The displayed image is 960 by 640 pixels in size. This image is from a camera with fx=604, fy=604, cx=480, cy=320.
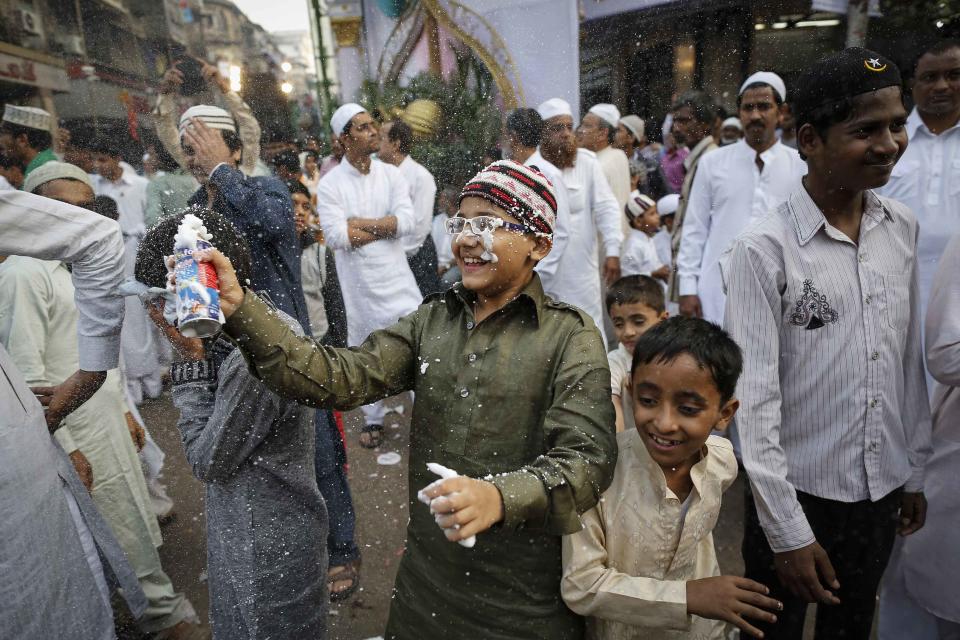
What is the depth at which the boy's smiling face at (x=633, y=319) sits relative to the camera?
263 cm

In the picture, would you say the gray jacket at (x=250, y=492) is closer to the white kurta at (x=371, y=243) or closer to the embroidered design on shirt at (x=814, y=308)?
the embroidered design on shirt at (x=814, y=308)

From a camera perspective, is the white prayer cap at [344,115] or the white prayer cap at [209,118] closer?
the white prayer cap at [209,118]

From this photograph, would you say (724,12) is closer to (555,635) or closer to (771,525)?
(771,525)

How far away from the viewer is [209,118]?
2604 mm

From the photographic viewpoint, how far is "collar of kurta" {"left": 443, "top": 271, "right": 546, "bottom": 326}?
1530 mm

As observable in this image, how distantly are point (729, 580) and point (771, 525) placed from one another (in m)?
0.43

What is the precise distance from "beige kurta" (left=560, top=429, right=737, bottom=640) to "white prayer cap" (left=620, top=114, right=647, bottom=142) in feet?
19.1

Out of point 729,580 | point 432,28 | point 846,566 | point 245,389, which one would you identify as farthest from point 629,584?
point 432,28

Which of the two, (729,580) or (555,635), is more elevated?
(729,580)

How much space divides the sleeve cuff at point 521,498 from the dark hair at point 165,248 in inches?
34.9

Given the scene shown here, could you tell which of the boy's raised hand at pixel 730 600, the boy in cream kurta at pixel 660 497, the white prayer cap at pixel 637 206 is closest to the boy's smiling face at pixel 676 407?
the boy in cream kurta at pixel 660 497

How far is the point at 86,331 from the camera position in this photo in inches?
76.7

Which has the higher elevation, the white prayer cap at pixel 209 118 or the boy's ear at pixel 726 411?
the white prayer cap at pixel 209 118

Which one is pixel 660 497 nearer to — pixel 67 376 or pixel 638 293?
pixel 638 293
